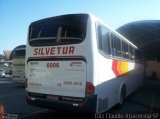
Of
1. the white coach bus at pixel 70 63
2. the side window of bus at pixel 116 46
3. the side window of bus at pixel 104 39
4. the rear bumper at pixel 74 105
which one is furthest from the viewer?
the side window of bus at pixel 116 46

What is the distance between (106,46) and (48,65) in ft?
6.56

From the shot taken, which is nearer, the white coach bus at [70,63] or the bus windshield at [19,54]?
the white coach bus at [70,63]

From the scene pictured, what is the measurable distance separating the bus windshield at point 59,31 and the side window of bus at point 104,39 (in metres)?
0.63

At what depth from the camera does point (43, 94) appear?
8.94 metres

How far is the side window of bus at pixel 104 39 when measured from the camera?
8688 millimetres

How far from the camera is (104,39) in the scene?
9.06 m

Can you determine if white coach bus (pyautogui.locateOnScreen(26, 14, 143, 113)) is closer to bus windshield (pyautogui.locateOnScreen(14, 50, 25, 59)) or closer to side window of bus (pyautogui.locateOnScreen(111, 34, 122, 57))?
side window of bus (pyautogui.locateOnScreen(111, 34, 122, 57))

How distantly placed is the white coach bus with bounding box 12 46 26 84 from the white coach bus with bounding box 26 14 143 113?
37.9 feet

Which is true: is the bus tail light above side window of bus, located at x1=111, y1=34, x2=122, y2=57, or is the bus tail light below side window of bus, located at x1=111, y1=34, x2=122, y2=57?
below

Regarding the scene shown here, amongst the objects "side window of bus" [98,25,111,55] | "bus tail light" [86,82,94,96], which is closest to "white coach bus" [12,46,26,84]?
"side window of bus" [98,25,111,55]

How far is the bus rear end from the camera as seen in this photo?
323 inches

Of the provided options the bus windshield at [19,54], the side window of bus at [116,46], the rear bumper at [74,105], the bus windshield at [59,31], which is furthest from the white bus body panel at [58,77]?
the bus windshield at [19,54]

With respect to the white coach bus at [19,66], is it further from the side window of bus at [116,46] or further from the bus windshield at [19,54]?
the side window of bus at [116,46]

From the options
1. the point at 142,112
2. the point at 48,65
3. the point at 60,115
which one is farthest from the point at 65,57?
the point at 142,112
